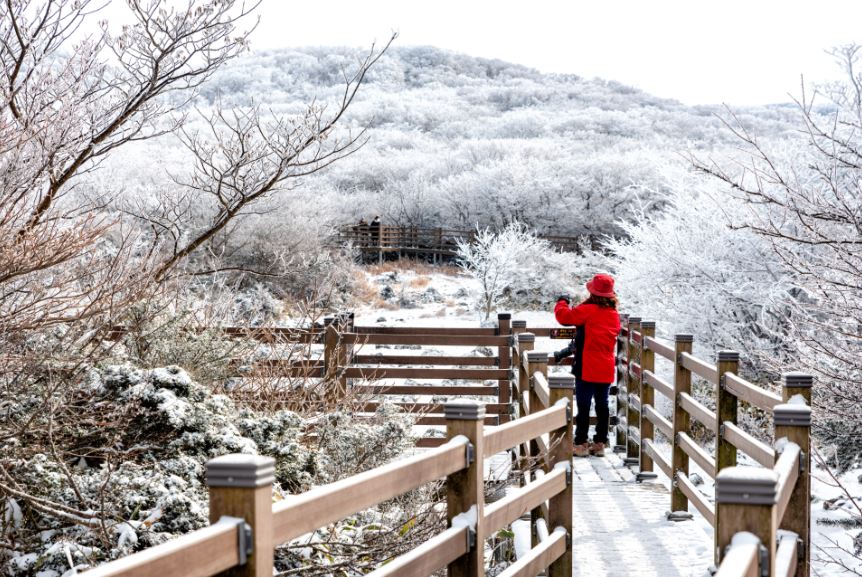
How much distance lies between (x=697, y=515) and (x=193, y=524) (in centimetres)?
449

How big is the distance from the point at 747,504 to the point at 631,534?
4.89 meters

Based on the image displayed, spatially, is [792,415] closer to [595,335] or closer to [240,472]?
[240,472]

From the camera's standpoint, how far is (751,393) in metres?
5.05

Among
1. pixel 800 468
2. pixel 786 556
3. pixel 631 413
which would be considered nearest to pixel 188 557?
pixel 786 556

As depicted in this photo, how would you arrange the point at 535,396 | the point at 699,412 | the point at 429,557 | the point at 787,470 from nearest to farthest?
1. the point at 429,557
2. the point at 787,470
3. the point at 535,396
4. the point at 699,412

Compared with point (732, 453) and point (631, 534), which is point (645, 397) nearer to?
point (631, 534)

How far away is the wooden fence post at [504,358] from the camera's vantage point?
11420 millimetres

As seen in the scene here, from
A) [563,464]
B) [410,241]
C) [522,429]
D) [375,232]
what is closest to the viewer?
[522,429]

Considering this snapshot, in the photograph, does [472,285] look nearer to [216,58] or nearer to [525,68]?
[216,58]

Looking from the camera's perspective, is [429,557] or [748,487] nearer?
[748,487]

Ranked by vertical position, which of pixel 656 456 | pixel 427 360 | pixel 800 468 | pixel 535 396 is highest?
pixel 800 468

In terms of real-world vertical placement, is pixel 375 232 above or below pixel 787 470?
above

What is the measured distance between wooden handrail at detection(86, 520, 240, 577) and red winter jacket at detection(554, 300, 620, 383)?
23.3ft

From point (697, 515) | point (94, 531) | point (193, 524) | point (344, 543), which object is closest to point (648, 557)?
point (697, 515)
